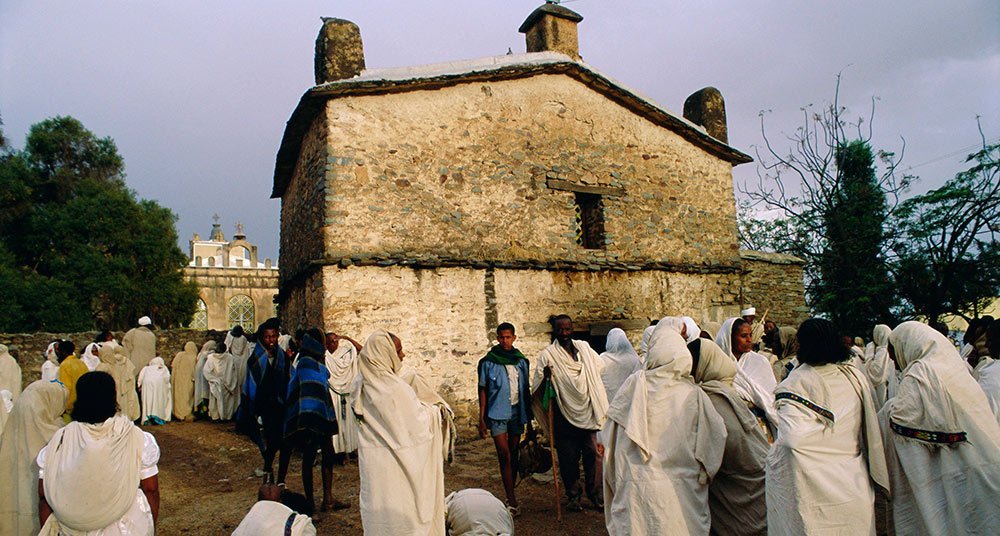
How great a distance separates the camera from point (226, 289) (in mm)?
37938

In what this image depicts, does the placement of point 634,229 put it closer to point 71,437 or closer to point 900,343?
point 900,343

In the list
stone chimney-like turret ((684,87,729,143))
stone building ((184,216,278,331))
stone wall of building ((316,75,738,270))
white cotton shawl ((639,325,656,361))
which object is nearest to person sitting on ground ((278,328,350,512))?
white cotton shawl ((639,325,656,361))

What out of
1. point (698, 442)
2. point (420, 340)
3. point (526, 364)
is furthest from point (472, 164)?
point (698, 442)

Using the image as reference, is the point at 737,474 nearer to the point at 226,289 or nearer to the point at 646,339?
the point at 646,339

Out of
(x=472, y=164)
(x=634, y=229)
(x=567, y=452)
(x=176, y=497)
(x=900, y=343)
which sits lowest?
(x=176, y=497)

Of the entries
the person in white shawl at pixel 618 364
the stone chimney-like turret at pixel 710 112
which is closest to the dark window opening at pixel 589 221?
the stone chimney-like turret at pixel 710 112

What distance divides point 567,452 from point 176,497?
14.9 feet

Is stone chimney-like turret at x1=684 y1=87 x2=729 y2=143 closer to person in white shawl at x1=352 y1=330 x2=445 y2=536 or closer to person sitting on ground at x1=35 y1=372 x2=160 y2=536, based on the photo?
person in white shawl at x1=352 y1=330 x2=445 y2=536

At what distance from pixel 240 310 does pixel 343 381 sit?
34.5m

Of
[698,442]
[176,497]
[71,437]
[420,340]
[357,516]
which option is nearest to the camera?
[71,437]

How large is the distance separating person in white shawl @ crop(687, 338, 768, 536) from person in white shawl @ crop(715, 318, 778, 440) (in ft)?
3.37

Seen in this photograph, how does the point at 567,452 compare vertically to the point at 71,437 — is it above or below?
below

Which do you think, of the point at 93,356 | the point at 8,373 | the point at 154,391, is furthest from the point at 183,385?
the point at 8,373

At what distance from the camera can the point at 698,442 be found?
12.1ft
